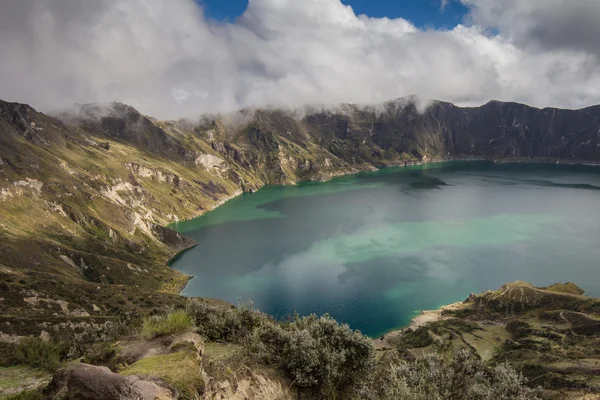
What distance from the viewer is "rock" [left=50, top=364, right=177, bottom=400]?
34.8 feet

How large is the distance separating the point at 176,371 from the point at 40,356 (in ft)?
63.4

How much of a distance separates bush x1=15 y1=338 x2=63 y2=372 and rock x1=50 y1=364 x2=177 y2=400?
1225 cm

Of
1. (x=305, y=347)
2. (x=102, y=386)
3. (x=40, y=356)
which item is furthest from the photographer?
(x=40, y=356)

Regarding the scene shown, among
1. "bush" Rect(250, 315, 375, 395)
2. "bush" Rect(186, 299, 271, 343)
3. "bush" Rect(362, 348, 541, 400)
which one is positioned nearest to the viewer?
"bush" Rect(250, 315, 375, 395)

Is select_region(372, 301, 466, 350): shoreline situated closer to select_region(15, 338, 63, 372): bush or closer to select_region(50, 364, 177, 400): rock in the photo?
select_region(15, 338, 63, 372): bush

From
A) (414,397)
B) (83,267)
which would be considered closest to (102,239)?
(83,267)

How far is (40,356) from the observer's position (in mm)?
24938

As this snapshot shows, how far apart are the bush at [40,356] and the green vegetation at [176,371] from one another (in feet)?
38.7

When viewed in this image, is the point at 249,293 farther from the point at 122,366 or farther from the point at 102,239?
the point at 122,366

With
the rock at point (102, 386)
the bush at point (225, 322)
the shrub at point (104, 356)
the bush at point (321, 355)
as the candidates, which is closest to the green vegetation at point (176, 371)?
the rock at point (102, 386)

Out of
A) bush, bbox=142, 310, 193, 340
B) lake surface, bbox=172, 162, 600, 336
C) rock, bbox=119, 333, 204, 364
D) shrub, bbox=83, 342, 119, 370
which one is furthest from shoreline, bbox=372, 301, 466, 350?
shrub, bbox=83, 342, 119, 370

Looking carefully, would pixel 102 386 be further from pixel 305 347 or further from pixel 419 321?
pixel 419 321

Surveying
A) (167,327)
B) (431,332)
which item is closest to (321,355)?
(167,327)

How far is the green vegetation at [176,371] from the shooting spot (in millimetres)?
12188
